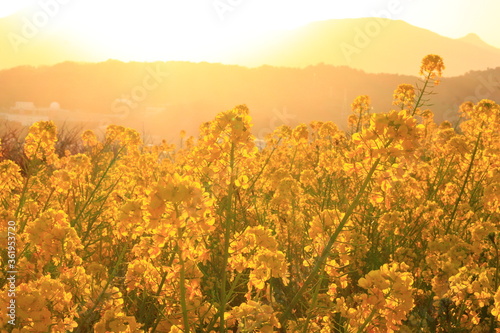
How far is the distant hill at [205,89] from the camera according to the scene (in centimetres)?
2791

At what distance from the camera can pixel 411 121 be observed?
1.91 metres

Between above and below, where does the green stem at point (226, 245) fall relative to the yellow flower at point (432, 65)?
below

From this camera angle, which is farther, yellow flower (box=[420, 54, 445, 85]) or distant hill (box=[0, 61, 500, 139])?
distant hill (box=[0, 61, 500, 139])

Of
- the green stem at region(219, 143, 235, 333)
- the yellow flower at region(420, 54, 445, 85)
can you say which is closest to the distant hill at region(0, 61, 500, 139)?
the yellow flower at region(420, 54, 445, 85)

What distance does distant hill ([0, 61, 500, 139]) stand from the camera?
2791 cm

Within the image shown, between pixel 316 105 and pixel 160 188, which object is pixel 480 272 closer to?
pixel 160 188

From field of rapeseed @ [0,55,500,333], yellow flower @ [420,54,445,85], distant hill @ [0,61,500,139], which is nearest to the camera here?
field of rapeseed @ [0,55,500,333]

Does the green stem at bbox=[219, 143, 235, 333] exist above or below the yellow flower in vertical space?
below

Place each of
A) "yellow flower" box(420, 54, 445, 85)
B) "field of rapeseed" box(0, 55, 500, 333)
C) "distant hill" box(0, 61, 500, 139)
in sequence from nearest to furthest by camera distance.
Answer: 1. "field of rapeseed" box(0, 55, 500, 333)
2. "yellow flower" box(420, 54, 445, 85)
3. "distant hill" box(0, 61, 500, 139)

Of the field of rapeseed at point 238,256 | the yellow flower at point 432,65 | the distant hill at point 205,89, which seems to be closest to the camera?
the field of rapeseed at point 238,256

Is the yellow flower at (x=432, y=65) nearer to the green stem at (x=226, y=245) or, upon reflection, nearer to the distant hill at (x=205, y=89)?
the green stem at (x=226, y=245)

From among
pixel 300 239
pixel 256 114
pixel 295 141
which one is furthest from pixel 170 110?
pixel 300 239

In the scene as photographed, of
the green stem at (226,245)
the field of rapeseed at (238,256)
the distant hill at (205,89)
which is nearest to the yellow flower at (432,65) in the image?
the field of rapeseed at (238,256)

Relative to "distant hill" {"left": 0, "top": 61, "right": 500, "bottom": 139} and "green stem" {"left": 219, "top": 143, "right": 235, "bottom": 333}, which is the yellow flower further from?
"distant hill" {"left": 0, "top": 61, "right": 500, "bottom": 139}
